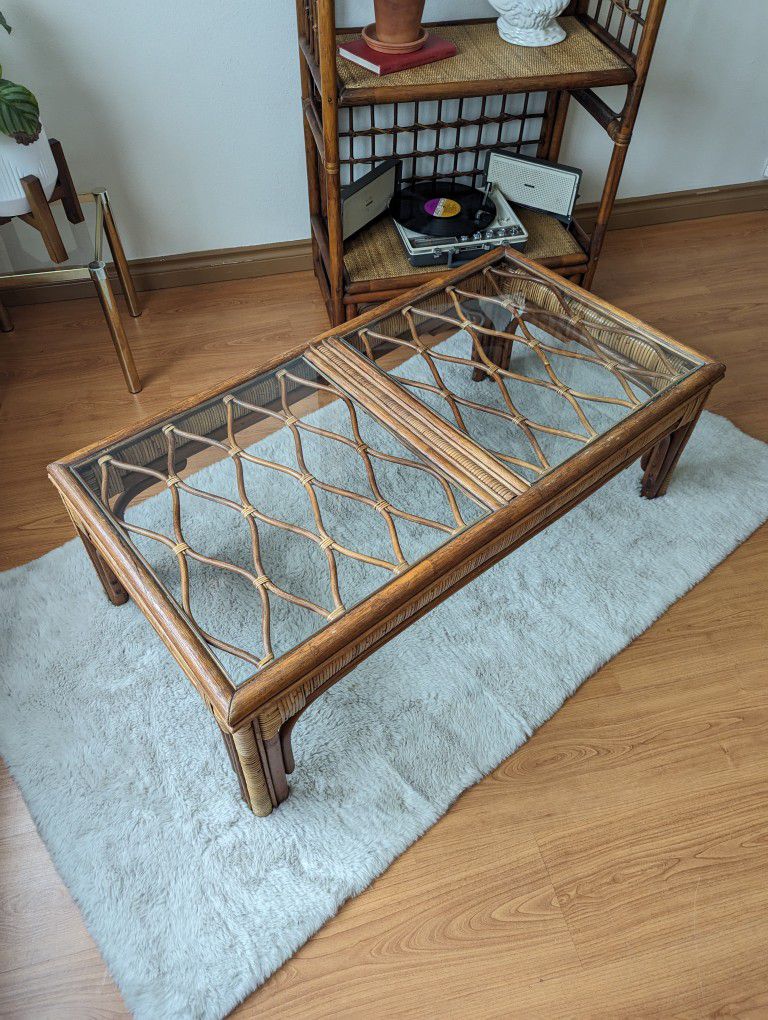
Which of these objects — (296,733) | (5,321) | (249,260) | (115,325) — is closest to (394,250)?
(249,260)

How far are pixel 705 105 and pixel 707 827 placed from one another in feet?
6.22

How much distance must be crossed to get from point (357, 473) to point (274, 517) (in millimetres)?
151

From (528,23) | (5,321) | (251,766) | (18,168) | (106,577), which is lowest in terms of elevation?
(5,321)

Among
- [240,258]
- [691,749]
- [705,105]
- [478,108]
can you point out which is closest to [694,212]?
[705,105]

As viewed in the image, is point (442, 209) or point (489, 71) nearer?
point (489, 71)

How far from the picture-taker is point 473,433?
4.42 ft

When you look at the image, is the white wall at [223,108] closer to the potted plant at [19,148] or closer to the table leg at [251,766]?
the potted plant at [19,148]

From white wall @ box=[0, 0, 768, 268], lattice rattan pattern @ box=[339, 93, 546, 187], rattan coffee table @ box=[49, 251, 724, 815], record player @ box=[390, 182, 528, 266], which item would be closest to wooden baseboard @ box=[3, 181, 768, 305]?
white wall @ box=[0, 0, 768, 268]

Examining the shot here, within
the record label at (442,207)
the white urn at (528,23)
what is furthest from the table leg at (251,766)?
the white urn at (528,23)

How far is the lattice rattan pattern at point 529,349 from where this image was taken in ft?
4.14

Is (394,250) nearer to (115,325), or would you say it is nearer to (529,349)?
(529,349)

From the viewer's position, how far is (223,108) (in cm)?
182

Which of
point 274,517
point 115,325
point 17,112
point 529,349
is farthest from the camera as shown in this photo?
point 115,325

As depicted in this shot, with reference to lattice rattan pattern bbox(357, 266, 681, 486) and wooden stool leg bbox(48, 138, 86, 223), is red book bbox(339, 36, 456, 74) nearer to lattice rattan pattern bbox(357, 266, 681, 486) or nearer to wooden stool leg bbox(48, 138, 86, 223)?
lattice rattan pattern bbox(357, 266, 681, 486)
